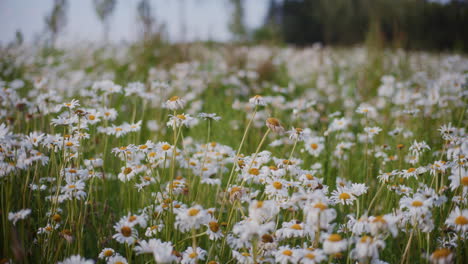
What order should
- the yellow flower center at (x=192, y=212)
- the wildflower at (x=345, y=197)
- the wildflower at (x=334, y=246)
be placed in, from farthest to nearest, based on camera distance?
the wildflower at (x=345, y=197)
the yellow flower center at (x=192, y=212)
the wildflower at (x=334, y=246)

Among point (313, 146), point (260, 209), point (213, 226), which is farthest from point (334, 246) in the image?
point (313, 146)

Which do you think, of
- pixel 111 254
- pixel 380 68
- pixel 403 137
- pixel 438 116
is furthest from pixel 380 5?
pixel 111 254

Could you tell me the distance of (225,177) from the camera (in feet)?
7.47

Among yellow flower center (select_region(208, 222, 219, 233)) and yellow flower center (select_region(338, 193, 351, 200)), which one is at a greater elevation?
yellow flower center (select_region(338, 193, 351, 200))

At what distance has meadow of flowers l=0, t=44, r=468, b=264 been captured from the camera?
46.1 inches

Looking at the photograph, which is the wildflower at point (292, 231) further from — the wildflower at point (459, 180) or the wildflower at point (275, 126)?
the wildflower at point (459, 180)

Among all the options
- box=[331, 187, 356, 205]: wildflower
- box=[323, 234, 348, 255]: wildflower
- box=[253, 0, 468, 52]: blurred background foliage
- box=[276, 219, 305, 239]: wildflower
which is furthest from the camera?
box=[253, 0, 468, 52]: blurred background foliage

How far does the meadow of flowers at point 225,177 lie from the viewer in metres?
1.17

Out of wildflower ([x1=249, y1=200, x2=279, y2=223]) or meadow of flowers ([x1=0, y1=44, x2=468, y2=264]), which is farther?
meadow of flowers ([x1=0, y1=44, x2=468, y2=264])

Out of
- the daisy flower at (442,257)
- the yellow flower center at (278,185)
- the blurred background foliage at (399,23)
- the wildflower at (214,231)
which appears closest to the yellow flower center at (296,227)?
the yellow flower center at (278,185)

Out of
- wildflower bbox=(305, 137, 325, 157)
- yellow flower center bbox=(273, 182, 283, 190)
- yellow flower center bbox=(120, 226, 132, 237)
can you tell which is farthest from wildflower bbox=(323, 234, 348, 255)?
wildflower bbox=(305, 137, 325, 157)

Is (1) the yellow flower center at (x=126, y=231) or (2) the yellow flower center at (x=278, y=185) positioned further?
(2) the yellow flower center at (x=278, y=185)

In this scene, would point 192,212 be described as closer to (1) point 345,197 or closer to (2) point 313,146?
(1) point 345,197

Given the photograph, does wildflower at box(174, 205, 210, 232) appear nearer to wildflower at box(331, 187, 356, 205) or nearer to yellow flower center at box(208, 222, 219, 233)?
yellow flower center at box(208, 222, 219, 233)
